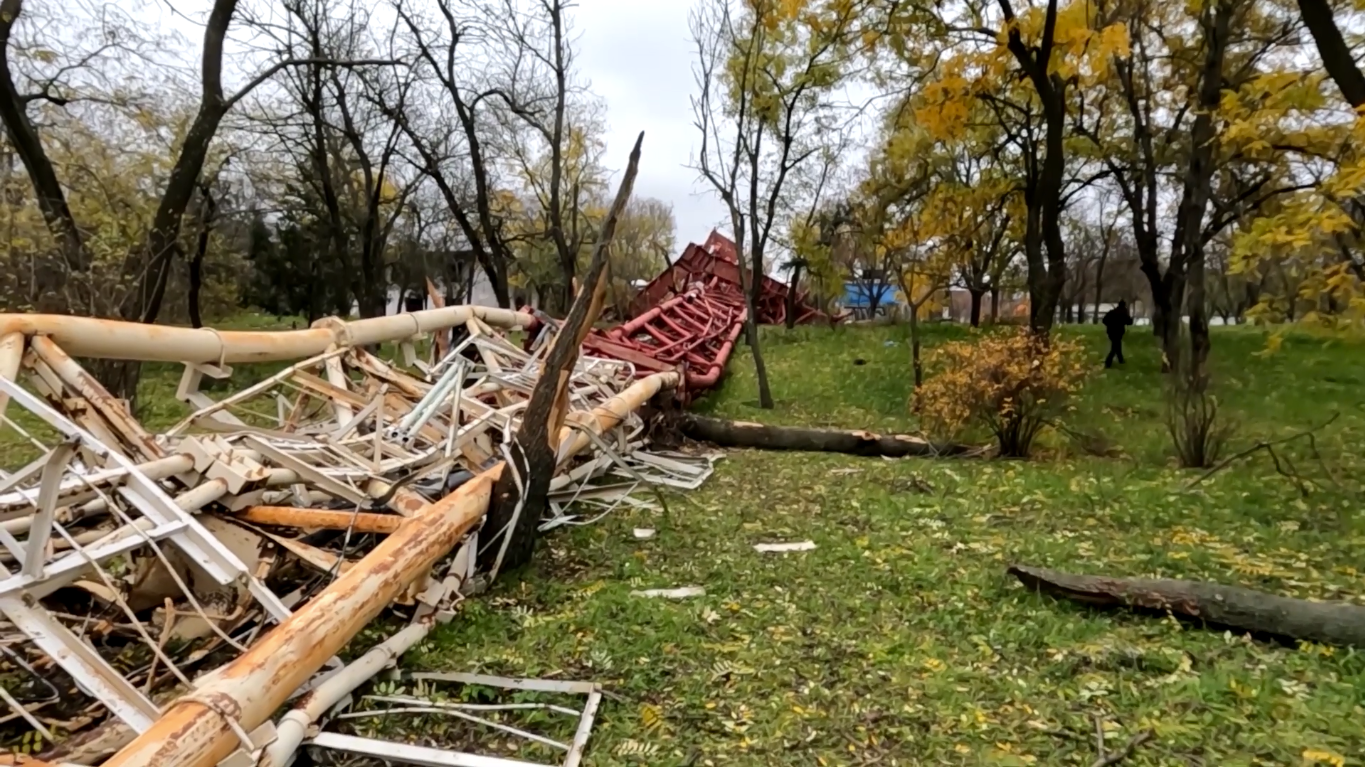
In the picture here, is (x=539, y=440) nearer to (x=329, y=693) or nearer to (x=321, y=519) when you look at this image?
(x=321, y=519)

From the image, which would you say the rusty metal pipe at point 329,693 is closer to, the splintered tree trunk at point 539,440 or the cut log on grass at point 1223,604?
the splintered tree trunk at point 539,440

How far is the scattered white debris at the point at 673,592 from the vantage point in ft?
15.5

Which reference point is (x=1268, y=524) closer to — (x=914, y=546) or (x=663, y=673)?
(x=914, y=546)

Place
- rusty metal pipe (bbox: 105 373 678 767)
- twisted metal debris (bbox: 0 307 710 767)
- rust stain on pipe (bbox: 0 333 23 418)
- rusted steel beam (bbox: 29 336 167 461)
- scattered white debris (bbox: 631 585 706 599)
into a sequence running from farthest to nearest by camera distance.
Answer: scattered white debris (bbox: 631 585 706 599)
rusted steel beam (bbox: 29 336 167 461)
rust stain on pipe (bbox: 0 333 23 418)
twisted metal debris (bbox: 0 307 710 767)
rusty metal pipe (bbox: 105 373 678 767)

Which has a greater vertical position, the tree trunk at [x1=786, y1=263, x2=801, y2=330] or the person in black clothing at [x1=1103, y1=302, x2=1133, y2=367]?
the tree trunk at [x1=786, y1=263, x2=801, y2=330]

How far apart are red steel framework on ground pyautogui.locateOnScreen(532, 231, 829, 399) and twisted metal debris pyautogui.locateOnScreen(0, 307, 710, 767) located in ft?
17.7

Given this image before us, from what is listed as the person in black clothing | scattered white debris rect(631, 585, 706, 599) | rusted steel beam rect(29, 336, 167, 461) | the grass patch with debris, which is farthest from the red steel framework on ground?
rusted steel beam rect(29, 336, 167, 461)

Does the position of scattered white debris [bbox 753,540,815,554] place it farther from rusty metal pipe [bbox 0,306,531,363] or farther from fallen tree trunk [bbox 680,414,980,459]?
fallen tree trunk [bbox 680,414,980,459]

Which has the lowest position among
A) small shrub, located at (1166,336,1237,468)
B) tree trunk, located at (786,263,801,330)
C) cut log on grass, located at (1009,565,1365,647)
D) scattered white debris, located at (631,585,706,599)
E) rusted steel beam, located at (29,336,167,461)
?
scattered white debris, located at (631,585,706,599)

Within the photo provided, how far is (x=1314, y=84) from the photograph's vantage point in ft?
23.4

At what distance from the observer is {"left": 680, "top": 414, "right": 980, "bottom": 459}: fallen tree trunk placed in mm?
9258

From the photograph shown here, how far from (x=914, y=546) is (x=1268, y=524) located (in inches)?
105

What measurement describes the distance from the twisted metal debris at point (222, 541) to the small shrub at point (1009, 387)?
4.54 m

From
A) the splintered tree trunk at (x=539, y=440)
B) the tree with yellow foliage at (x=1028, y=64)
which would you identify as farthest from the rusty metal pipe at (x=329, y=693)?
the tree with yellow foliage at (x=1028, y=64)
